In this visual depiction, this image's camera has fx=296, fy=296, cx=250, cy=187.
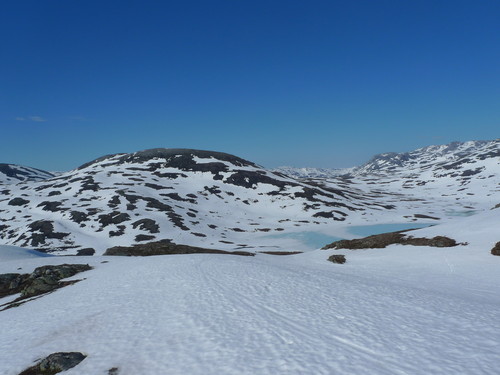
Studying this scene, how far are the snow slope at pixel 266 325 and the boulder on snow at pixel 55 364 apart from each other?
399mm

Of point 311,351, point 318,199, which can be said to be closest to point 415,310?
point 311,351

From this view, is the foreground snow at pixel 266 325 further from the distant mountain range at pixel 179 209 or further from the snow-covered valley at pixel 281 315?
the distant mountain range at pixel 179 209

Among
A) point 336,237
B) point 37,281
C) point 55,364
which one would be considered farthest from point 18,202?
point 55,364

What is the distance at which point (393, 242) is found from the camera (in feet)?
136

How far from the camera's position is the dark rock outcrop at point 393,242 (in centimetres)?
3531

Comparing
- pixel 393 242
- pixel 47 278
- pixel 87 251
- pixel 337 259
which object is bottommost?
pixel 47 278

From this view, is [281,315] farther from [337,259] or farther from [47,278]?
[47,278]

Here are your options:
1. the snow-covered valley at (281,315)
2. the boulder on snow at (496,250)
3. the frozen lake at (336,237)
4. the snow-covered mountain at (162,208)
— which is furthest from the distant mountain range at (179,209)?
the boulder on snow at (496,250)

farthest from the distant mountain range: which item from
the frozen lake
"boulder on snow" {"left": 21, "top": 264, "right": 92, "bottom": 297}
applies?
"boulder on snow" {"left": 21, "top": 264, "right": 92, "bottom": 297}

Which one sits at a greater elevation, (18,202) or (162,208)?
(18,202)

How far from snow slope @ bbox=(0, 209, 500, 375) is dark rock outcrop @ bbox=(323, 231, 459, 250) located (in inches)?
349

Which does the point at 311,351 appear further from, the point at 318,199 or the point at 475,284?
the point at 318,199

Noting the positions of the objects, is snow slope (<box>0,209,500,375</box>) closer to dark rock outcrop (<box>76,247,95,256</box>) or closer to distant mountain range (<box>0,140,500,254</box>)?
distant mountain range (<box>0,140,500,254</box>)

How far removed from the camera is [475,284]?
888 inches
